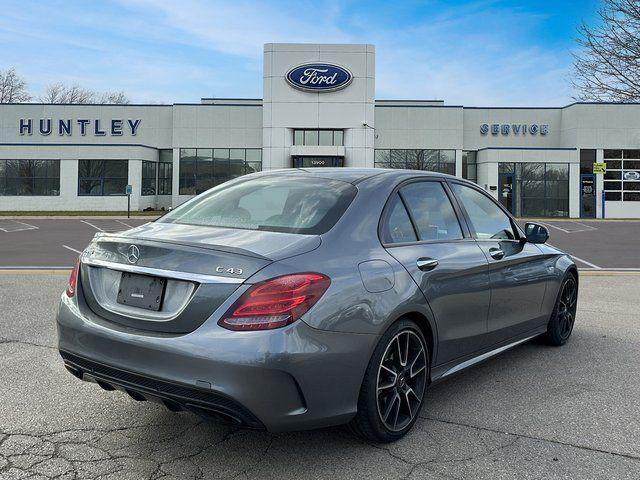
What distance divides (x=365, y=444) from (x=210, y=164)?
3900 cm

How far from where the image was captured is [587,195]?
127ft

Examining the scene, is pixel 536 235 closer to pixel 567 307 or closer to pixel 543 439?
pixel 567 307

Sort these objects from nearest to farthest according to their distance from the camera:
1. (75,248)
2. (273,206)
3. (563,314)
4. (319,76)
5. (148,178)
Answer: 1. (273,206)
2. (563,314)
3. (75,248)
4. (319,76)
5. (148,178)

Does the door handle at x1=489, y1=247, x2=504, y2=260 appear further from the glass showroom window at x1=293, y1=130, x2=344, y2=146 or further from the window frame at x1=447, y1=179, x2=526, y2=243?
the glass showroom window at x1=293, y1=130, x2=344, y2=146

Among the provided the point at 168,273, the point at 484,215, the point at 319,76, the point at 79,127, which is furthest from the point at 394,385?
the point at 79,127

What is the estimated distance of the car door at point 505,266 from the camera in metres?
4.32

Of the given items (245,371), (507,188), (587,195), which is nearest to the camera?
(245,371)

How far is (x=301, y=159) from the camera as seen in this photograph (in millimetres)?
38469

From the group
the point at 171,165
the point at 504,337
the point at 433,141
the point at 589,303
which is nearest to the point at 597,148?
the point at 433,141

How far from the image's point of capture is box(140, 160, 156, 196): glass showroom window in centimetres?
4000

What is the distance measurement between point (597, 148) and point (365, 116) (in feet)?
50.5

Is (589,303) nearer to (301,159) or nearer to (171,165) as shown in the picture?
(301,159)

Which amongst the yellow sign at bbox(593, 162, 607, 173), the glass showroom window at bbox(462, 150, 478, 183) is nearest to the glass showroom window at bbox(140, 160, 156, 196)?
the glass showroom window at bbox(462, 150, 478, 183)

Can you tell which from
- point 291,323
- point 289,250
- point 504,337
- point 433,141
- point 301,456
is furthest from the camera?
point 433,141
